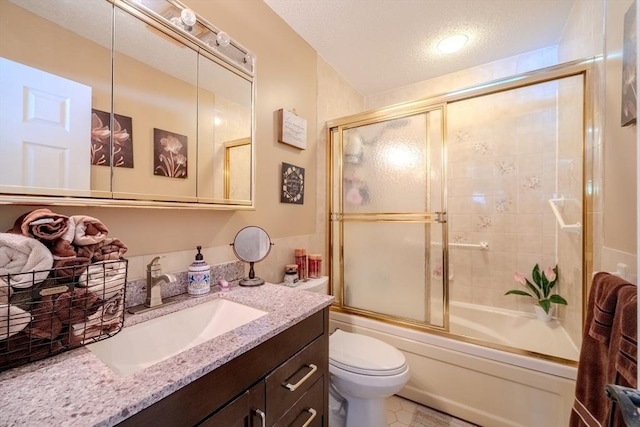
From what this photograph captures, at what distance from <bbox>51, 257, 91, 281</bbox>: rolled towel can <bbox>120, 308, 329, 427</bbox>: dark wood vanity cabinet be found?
363 mm

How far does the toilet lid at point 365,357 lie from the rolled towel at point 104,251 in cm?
109

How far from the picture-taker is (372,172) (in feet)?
6.28

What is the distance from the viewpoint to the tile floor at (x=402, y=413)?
57.7 inches

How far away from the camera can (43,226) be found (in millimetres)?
599

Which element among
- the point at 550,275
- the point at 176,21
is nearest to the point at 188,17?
the point at 176,21

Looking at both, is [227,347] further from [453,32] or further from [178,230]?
[453,32]

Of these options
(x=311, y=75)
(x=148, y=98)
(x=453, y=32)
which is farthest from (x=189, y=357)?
(x=453, y=32)

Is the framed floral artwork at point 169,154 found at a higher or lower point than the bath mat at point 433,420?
higher

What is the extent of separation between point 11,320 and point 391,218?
1.73 meters

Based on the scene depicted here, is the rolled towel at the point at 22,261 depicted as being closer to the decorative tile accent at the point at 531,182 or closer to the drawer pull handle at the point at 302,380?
the drawer pull handle at the point at 302,380

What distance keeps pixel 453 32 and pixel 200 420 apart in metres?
2.38

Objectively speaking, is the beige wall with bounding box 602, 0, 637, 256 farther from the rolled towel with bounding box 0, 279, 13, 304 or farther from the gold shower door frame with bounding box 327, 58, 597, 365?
the rolled towel with bounding box 0, 279, 13, 304

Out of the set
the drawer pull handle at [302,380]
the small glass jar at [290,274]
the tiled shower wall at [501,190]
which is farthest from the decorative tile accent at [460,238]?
the drawer pull handle at [302,380]

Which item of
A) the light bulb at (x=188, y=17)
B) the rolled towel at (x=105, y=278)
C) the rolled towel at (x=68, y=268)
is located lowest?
the rolled towel at (x=105, y=278)
